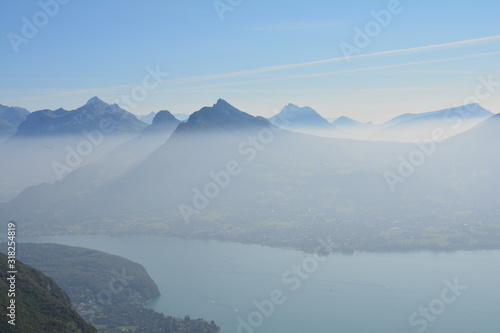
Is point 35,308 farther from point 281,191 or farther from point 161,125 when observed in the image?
point 161,125

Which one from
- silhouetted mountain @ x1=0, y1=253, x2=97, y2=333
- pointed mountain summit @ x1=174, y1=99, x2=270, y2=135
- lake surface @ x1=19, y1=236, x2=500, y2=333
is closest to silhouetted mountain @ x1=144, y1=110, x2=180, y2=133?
pointed mountain summit @ x1=174, y1=99, x2=270, y2=135

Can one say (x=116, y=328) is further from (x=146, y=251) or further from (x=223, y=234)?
(x=223, y=234)

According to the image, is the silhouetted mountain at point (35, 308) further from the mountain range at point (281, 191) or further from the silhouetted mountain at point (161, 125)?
the silhouetted mountain at point (161, 125)

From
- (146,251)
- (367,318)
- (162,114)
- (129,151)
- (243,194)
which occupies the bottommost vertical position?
(367,318)

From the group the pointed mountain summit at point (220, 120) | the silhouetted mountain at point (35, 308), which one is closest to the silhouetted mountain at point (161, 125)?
the pointed mountain summit at point (220, 120)

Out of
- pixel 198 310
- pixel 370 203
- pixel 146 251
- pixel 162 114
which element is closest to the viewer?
pixel 198 310

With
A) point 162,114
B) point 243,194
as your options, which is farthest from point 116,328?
point 162,114
